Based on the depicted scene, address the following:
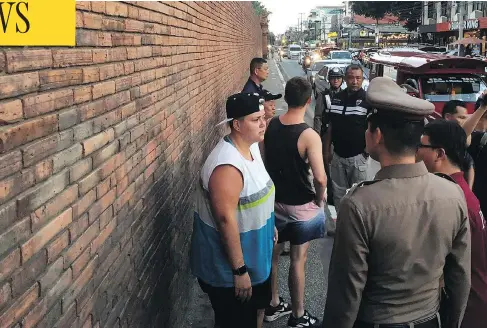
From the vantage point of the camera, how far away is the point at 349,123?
5910 mm

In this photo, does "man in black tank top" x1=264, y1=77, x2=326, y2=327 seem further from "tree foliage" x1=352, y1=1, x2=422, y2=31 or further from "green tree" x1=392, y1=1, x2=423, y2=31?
"green tree" x1=392, y1=1, x2=423, y2=31

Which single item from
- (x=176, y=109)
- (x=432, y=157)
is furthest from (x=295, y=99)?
(x=432, y=157)

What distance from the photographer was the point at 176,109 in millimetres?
4219

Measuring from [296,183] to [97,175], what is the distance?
2.23m

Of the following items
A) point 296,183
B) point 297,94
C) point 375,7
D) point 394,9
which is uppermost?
point 375,7

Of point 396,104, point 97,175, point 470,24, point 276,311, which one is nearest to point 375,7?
point 470,24

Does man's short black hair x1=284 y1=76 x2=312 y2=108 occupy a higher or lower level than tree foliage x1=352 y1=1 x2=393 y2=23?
lower

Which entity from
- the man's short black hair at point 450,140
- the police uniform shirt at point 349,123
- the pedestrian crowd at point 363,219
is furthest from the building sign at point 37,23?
the police uniform shirt at point 349,123

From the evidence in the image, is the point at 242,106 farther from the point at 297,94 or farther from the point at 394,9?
the point at 394,9

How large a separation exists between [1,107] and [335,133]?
480 centimetres

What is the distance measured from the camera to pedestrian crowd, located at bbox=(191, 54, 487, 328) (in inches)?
92.5

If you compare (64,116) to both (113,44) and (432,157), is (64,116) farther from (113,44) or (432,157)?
(432,157)

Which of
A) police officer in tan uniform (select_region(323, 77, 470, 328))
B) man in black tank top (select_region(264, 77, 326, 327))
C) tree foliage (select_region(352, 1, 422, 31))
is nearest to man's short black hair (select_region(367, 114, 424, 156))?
police officer in tan uniform (select_region(323, 77, 470, 328))

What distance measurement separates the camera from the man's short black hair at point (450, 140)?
3020 mm
